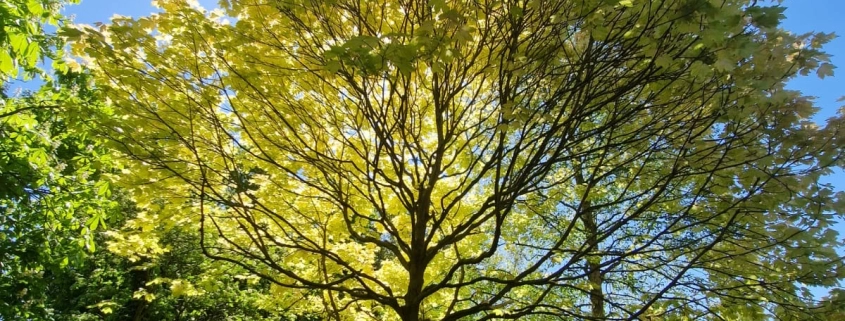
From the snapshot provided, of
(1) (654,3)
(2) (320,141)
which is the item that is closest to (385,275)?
(2) (320,141)

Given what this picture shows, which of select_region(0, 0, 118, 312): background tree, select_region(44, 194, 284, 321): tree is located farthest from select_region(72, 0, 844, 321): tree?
select_region(44, 194, 284, 321): tree

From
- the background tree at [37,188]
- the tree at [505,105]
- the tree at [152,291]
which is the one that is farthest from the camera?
the tree at [152,291]

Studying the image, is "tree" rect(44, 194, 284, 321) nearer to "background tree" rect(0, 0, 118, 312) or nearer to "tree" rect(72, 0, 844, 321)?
"background tree" rect(0, 0, 118, 312)

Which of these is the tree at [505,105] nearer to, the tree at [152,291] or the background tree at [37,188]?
the background tree at [37,188]

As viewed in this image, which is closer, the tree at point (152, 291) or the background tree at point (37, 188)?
the background tree at point (37, 188)

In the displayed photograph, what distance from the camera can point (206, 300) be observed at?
1423 centimetres

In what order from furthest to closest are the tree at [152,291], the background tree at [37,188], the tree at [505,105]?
the tree at [152,291] → the background tree at [37,188] → the tree at [505,105]

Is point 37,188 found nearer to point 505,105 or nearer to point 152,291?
point 505,105

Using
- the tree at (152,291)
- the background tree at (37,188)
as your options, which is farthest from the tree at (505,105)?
the tree at (152,291)

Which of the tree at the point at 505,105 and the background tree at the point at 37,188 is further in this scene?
the background tree at the point at 37,188

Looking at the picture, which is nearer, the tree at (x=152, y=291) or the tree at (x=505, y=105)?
the tree at (x=505, y=105)

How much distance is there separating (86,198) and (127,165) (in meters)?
3.47

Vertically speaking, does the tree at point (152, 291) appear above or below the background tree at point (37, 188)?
above

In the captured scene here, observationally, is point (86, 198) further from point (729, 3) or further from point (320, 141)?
point (729, 3)
